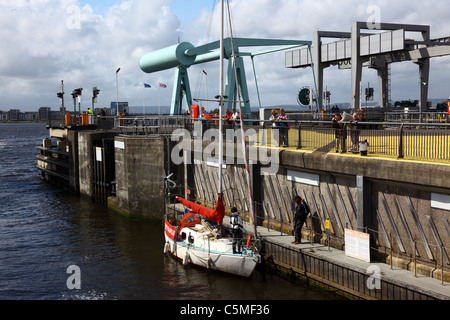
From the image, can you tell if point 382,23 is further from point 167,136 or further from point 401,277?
point 401,277

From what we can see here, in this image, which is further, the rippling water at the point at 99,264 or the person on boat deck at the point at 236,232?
the person on boat deck at the point at 236,232

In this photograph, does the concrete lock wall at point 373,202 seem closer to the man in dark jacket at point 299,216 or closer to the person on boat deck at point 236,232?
the man in dark jacket at point 299,216

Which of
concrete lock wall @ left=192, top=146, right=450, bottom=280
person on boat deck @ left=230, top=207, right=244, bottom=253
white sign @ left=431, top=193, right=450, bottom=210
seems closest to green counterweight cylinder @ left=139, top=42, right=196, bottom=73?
concrete lock wall @ left=192, top=146, right=450, bottom=280

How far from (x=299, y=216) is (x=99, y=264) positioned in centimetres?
912

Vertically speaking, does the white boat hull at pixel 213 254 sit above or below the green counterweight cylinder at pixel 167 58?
below

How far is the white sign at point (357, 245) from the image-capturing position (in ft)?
55.7

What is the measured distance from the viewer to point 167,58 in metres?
40.6

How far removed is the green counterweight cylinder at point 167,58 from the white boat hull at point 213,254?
21.5m

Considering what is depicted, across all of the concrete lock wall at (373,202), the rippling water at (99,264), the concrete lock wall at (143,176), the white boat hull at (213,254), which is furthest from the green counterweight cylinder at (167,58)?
the white boat hull at (213,254)

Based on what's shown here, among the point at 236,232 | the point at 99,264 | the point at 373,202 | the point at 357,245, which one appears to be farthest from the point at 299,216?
the point at 99,264

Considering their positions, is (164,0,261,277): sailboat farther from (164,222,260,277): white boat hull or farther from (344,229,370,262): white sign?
(344,229,370,262): white sign

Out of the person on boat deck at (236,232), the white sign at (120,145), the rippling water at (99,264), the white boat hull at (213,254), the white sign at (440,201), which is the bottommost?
the rippling water at (99,264)

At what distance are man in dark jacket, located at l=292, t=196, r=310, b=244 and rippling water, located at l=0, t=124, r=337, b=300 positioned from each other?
177cm
